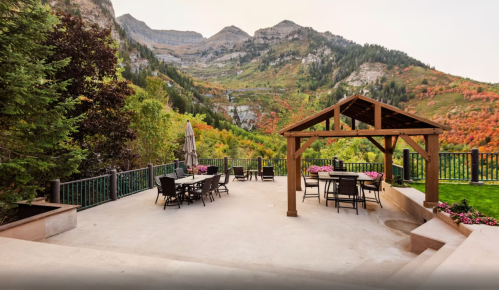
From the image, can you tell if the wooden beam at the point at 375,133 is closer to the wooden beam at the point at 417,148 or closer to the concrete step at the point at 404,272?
the wooden beam at the point at 417,148

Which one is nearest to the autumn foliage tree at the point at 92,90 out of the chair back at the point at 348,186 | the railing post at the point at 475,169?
the chair back at the point at 348,186

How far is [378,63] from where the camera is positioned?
5069 cm

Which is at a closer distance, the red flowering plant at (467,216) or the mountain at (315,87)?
the red flowering plant at (467,216)

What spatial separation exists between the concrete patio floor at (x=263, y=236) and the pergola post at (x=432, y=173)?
715 mm

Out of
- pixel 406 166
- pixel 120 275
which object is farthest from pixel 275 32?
pixel 120 275

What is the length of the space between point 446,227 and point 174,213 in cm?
601

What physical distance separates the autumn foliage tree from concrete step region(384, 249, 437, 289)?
347 inches

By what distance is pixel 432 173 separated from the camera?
17.9 feet

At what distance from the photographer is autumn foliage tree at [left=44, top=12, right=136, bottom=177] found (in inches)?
309

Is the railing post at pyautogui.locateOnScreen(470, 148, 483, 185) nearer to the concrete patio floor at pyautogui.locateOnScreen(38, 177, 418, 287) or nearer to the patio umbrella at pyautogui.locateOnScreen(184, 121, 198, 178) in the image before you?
the concrete patio floor at pyautogui.locateOnScreen(38, 177, 418, 287)

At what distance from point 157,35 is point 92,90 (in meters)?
166

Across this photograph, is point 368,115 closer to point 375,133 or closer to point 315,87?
point 375,133

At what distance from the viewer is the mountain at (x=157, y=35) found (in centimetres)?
13462

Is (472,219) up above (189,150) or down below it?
below
